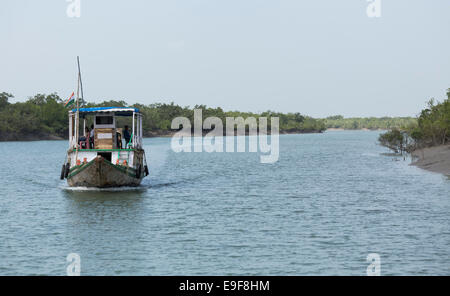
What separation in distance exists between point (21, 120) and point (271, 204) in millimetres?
123999

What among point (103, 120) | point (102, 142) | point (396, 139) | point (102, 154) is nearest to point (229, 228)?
point (102, 142)

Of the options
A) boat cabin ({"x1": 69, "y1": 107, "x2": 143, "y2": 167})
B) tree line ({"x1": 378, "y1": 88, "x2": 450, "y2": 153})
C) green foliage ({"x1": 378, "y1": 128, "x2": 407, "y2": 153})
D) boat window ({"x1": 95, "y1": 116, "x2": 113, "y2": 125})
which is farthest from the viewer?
green foliage ({"x1": 378, "y1": 128, "x2": 407, "y2": 153})

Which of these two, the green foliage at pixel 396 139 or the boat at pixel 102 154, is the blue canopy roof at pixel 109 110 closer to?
the boat at pixel 102 154

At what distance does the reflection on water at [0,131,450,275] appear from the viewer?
15961mm

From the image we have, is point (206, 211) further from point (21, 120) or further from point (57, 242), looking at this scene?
point (21, 120)

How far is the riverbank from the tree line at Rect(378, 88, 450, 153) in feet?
3.55

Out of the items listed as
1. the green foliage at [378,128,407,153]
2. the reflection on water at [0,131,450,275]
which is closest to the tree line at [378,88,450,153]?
the green foliage at [378,128,407,153]

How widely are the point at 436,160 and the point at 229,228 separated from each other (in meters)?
30.7

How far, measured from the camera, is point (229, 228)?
21250 millimetres

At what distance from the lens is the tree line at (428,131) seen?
178 feet

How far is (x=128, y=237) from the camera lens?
19.5 m

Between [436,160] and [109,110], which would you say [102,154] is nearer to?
[109,110]

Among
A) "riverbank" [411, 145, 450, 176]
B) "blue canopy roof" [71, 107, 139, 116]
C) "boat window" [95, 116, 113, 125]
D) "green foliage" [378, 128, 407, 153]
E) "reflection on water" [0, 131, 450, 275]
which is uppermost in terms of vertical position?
"blue canopy roof" [71, 107, 139, 116]

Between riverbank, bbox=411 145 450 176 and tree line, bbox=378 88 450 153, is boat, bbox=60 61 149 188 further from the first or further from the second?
tree line, bbox=378 88 450 153
